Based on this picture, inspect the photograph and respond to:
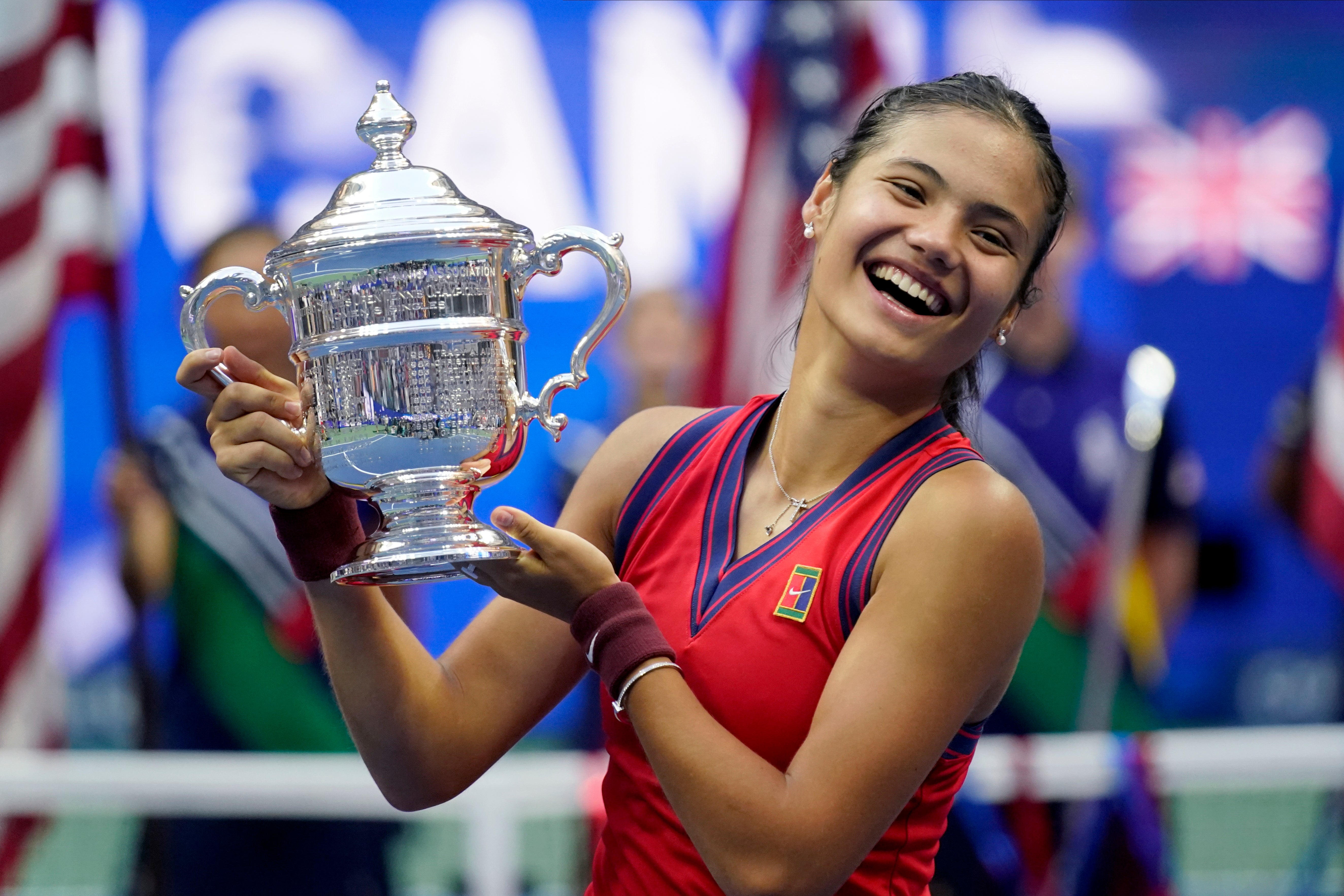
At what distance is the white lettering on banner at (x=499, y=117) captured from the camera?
4613 millimetres

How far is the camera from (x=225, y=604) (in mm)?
3957

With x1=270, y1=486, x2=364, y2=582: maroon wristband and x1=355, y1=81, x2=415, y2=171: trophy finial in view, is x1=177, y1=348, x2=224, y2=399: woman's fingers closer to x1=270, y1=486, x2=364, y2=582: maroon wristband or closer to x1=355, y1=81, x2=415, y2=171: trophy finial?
x1=270, y1=486, x2=364, y2=582: maroon wristband

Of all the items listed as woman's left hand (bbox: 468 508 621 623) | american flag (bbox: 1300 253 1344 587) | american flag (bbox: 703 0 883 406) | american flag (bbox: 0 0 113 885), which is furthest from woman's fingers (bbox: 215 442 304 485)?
american flag (bbox: 1300 253 1344 587)

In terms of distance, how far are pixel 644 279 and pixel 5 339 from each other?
194cm

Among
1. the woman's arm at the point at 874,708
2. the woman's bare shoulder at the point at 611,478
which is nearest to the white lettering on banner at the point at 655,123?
the woman's bare shoulder at the point at 611,478

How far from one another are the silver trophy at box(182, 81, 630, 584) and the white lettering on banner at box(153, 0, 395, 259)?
324 cm

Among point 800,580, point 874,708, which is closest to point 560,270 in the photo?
point 800,580

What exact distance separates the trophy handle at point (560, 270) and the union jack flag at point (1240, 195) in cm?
385

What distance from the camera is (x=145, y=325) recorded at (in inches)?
175

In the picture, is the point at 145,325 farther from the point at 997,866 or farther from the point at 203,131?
the point at 997,866

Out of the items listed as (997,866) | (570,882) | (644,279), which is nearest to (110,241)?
(644,279)

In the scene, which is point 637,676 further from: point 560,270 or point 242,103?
point 242,103

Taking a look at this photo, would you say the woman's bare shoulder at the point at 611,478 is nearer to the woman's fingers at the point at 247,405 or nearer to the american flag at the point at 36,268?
the woman's fingers at the point at 247,405

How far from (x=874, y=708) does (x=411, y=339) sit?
0.57 metres
